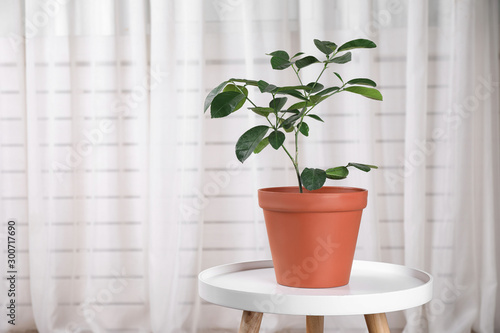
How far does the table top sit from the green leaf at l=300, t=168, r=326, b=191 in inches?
7.2

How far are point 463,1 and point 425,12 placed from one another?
15 centimetres

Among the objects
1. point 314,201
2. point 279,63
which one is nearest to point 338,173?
point 314,201

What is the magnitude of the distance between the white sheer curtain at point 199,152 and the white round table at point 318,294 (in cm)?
87

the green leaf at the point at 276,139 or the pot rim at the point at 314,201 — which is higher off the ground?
the green leaf at the point at 276,139

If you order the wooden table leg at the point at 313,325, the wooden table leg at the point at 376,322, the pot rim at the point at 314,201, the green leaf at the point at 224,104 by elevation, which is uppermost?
the green leaf at the point at 224,104

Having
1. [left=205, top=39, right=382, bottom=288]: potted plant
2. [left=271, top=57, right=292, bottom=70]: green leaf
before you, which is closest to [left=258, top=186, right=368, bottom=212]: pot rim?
[left=205, top=39, right=382, bottom=288]: potted plant

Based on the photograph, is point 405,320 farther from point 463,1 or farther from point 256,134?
point 256,134

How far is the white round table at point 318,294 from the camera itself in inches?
33.8

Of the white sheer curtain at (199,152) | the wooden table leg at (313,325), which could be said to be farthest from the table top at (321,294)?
the white sheer curtain at (199,152)

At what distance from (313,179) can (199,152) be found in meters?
1.13

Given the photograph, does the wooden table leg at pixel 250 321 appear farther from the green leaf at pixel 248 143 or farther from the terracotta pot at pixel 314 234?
the green leaf at pixel 248 143

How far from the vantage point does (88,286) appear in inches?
80.2

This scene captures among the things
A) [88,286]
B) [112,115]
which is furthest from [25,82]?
[88,286]

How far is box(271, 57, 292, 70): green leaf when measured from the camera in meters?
0.99
